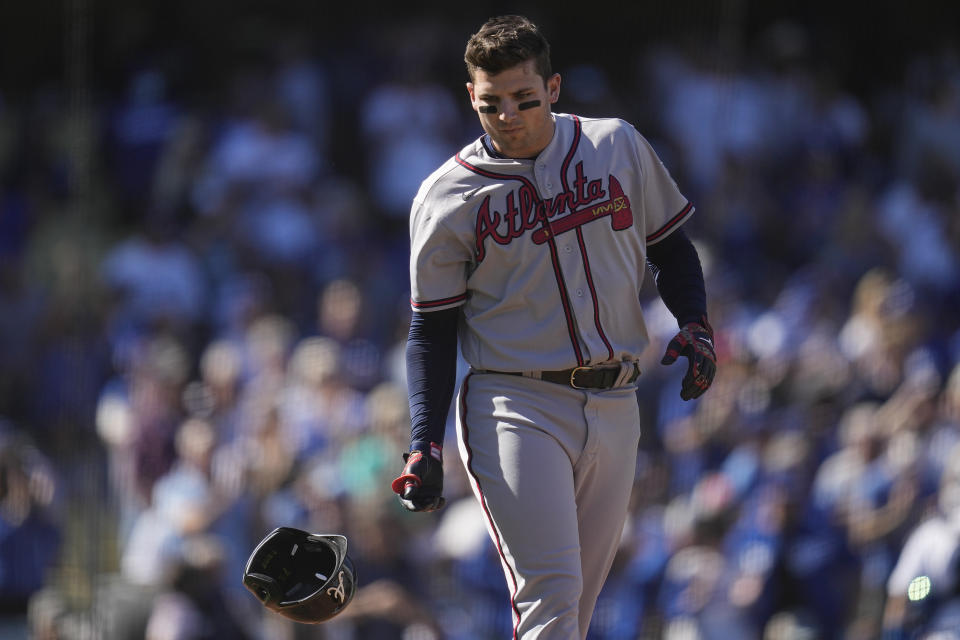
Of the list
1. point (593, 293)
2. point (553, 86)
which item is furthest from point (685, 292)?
point (553, 86)

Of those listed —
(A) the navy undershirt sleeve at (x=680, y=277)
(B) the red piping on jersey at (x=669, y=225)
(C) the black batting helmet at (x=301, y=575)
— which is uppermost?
(B) the red piping on jersey at (x=669, y=225)

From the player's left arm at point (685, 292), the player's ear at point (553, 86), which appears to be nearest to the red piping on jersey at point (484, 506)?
the player's left arm at point (685, 292)

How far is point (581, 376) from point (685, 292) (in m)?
0.39

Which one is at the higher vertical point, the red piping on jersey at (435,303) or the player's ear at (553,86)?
the player's ear at (553,86)

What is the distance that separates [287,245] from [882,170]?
11.2 ft

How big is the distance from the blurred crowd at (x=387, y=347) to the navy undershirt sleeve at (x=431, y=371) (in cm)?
255

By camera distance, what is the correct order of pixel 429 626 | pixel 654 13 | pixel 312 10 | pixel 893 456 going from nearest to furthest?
pixel 429 626, pixel 893 456, pixel 654 13, pixel 312 10

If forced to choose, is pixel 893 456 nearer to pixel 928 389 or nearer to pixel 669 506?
pixel 928 389

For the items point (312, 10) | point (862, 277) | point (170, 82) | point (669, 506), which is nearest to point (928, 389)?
point (862, 277)

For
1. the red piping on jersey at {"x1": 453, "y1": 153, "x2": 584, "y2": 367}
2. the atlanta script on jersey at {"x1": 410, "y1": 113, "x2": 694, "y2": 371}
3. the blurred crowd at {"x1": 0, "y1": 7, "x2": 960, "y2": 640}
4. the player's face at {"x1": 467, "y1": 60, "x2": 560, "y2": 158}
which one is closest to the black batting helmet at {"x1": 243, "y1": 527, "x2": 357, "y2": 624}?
the atlanta script on jersey at {"x1": 410, "y1": 113, "x2": 694, "y2": 371}

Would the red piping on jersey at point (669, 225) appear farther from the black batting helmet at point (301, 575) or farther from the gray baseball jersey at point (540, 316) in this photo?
the black batting helmet at point (301, 575)

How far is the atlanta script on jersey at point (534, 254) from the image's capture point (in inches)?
115

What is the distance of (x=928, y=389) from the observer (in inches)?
237

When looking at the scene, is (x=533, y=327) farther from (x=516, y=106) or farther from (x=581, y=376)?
(x=516, y=106)
